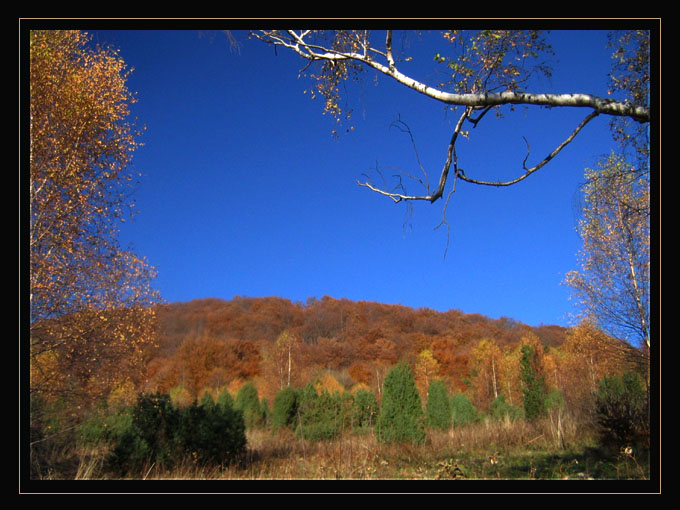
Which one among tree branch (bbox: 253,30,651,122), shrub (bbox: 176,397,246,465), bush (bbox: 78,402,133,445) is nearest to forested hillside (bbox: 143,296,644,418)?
shrub (bbox: 176,397,246,465)

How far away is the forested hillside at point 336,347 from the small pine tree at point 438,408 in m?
6.16

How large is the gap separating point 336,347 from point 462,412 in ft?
48.7

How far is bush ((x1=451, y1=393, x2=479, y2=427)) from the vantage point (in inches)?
685

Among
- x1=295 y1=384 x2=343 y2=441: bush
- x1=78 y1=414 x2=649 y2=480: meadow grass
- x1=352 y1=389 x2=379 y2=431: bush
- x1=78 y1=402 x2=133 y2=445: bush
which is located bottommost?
x1=295 y1=384 x2=343 y2=441: bush

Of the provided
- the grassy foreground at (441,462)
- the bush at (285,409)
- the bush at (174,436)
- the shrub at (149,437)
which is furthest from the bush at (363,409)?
the shrub at (149,437)

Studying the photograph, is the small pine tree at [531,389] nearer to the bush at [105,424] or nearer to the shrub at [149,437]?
the shrub at [149,437]

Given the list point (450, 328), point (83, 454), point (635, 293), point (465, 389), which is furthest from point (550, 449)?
point (450, 328)

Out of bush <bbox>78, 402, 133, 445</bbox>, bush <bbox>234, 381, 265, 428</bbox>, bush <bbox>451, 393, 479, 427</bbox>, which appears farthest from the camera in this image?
bush <bbox>234, 381, 265, 428</bbox>

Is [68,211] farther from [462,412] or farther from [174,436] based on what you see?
[462,412]

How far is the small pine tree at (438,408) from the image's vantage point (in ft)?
57.8

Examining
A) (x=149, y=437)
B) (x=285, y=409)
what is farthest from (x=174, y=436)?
(x=285, y=409)

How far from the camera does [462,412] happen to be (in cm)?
1828

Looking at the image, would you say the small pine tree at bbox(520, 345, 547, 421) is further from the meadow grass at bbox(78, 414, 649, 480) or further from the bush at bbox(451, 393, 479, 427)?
the meadow grass at bbox(78, 414, 649, 480)

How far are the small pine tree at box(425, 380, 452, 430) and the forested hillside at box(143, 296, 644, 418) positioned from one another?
6.16 metres
